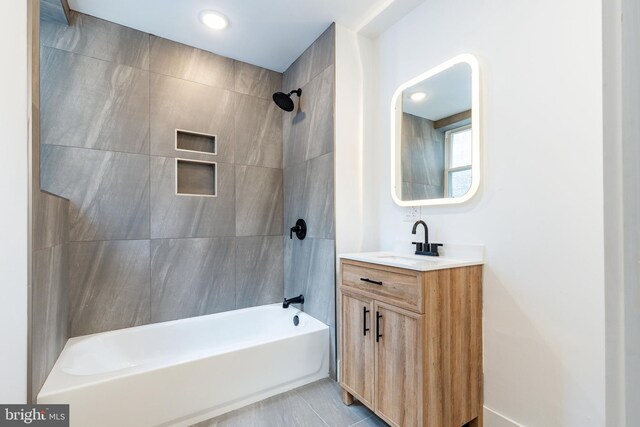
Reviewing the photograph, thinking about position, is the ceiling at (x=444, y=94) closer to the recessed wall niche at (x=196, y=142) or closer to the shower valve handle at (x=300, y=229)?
the shower valve handle at (x=300, y=229)

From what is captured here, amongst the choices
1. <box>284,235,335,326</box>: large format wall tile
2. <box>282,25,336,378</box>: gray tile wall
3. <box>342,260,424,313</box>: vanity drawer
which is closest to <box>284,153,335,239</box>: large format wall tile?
<box>282,25,336,378</box>: gray tile wall

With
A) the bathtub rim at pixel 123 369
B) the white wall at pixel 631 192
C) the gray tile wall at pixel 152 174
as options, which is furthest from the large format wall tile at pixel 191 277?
the white wall at pixel 631 192

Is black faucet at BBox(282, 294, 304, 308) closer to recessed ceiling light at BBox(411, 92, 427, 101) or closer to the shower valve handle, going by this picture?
the shower valve handle

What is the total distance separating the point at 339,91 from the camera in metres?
2.16

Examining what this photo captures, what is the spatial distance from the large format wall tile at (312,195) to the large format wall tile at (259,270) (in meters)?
0.29

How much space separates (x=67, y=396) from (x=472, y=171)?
2.37 meters

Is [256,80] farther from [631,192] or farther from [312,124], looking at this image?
[631,192]

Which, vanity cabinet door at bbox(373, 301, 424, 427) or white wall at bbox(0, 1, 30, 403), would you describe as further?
vanity cabinet door at bbox(373, 301, 424, 427)

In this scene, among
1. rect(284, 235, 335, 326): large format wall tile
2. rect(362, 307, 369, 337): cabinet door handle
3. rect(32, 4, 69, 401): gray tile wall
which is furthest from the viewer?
rect(284, 235, 335, 326): large format wall tile

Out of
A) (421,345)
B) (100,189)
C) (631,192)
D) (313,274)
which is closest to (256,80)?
(100,189)

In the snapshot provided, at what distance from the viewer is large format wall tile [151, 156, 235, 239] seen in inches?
89.4

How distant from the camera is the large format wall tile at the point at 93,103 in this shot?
194cm

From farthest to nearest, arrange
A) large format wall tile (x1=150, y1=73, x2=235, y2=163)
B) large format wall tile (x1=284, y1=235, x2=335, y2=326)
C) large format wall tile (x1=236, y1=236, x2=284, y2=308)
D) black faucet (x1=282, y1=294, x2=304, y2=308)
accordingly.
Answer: large format wall tile (x1=236, y1=236, x2=284, y2=308)
black faucet (x1=282, y1=294, x2=304, y2=308)
large format wall tile (x1=150, y1=73, x2=235, y2=163)
large format wall tile (x1=284, y1=235, x2=335, y2=326)

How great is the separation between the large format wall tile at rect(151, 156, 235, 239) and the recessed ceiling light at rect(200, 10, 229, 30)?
3.51 feet
